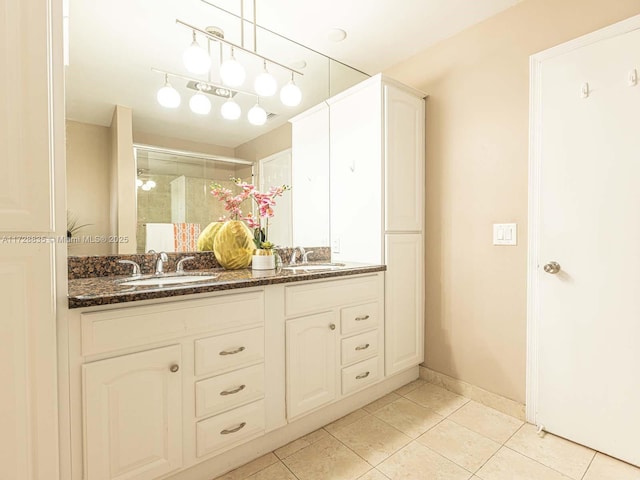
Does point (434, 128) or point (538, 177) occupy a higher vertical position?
point (434, 128)

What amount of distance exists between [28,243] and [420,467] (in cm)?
177

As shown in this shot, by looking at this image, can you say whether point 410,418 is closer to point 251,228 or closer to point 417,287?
point 417,287

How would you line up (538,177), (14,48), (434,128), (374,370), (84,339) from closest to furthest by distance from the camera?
1. (14,48)
2. (84,339)
3. (538,177)
4. (374,370)
5. (434,128)

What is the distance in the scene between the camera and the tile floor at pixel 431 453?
1.41 meters

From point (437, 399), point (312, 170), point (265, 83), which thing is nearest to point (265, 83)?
point (265, 83)

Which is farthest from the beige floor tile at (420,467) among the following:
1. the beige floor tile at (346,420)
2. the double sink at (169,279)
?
the double sink at (169,279)

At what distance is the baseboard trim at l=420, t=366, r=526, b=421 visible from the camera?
6.10 feet

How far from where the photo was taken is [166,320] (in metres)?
1.20

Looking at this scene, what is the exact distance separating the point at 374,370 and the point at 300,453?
25.8 inches

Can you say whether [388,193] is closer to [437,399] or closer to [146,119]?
[437,399]

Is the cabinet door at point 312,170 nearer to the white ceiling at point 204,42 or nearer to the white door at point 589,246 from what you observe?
the white ceiling at point 204,42

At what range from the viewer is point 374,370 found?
1981 millimetres

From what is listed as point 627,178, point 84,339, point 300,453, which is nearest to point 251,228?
point 84,339

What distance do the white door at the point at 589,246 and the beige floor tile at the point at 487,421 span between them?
0.50 ft
